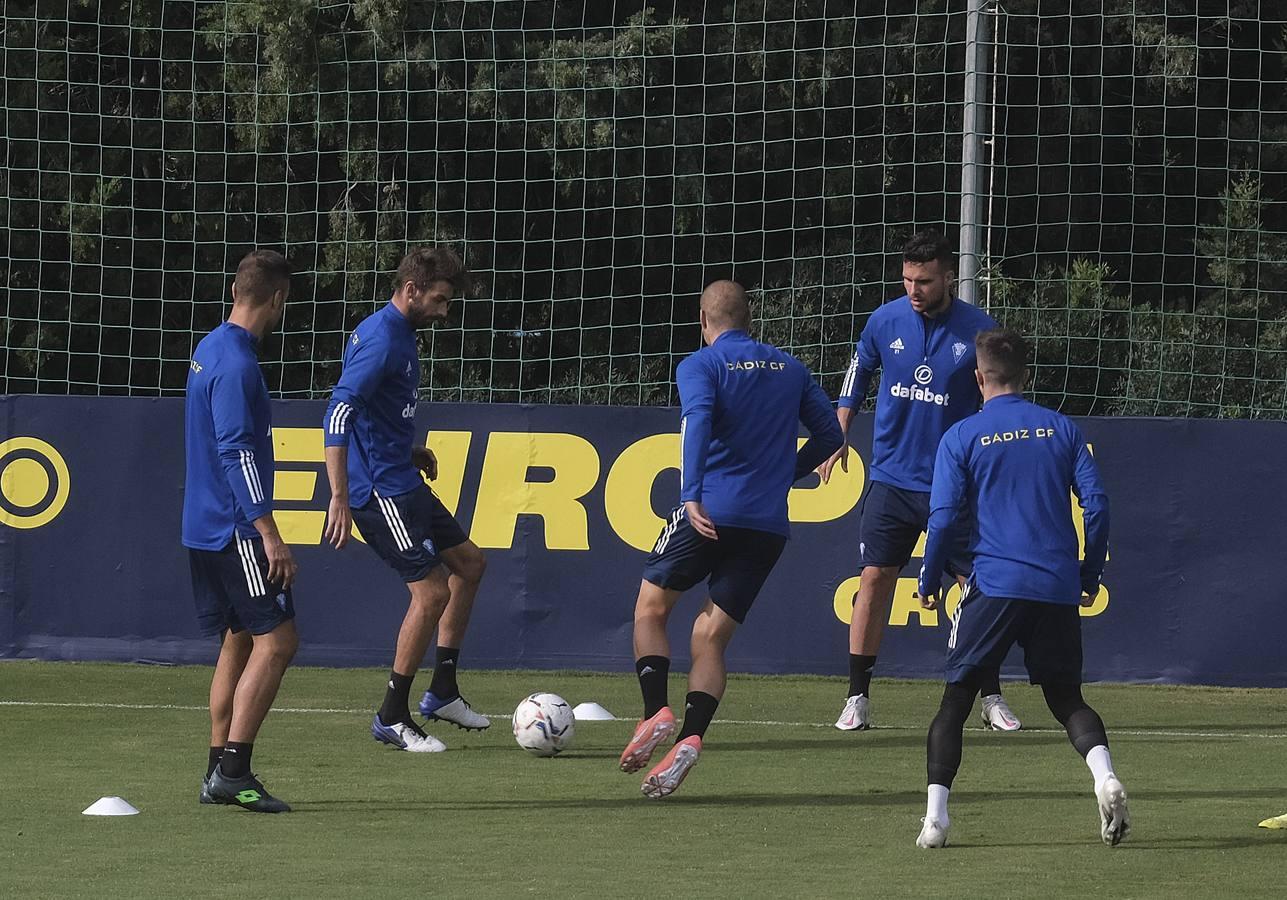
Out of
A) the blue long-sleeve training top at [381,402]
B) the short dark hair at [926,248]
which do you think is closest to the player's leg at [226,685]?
the blue long-sleeve training top at [381,402]

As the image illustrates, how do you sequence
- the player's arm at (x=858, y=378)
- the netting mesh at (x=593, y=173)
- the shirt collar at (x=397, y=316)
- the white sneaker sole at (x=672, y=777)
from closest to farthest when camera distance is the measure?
the white sneaker sole at (x=672, y=777) < the shirt collar at (x=397, y=316) < the player's arm at (x=858, y=378) < the netting mesh at (x=593, y=173)

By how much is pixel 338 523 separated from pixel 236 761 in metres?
1.27

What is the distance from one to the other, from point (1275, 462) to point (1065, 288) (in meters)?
6.97

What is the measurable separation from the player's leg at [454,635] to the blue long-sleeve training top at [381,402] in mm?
398

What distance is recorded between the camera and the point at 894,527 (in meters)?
9.04

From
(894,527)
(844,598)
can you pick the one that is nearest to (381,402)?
(894,527)

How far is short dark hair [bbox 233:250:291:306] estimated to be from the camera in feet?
21.9

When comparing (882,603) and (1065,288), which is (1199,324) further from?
(882,603)

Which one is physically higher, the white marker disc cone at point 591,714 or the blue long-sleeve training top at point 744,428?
the blue long-sleeve training top at point 744,428

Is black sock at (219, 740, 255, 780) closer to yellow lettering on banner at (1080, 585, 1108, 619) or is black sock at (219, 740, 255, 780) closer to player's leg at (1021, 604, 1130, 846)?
player's leg at (1021, 604, 1130, 846)

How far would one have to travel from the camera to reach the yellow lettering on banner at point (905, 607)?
434 inches

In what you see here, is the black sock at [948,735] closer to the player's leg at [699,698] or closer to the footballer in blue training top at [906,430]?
the player's leg at [699,698]

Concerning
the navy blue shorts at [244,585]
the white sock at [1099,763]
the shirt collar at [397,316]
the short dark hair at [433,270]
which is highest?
the short dark hair at [433,270]

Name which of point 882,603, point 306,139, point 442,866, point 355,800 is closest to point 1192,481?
point 882,603
